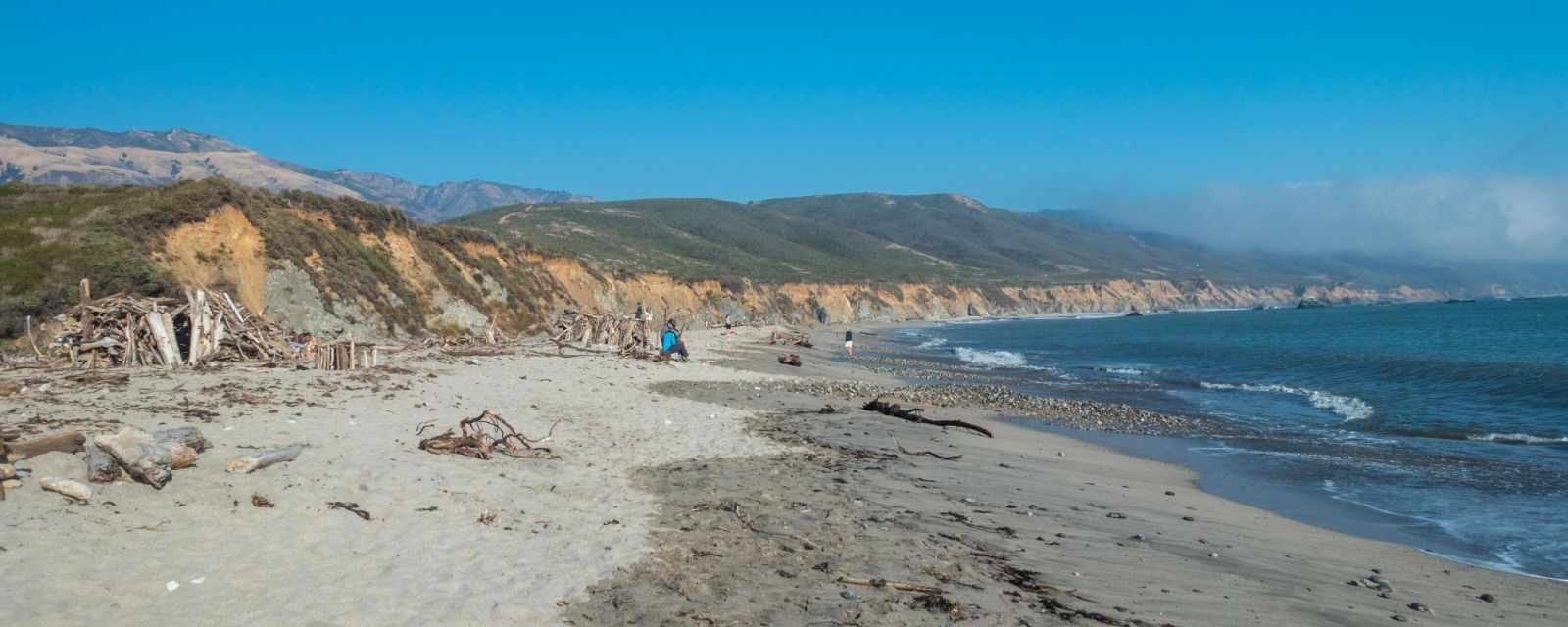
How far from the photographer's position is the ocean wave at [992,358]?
35.2 metres

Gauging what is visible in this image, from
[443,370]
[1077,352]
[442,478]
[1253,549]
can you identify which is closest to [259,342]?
[443,370]

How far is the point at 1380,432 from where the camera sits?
16.7 metres

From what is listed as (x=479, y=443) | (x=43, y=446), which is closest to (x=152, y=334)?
(x=479, y=443)

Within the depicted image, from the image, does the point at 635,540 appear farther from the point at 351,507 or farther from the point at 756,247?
the point at 756,247

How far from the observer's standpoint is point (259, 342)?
611 inches

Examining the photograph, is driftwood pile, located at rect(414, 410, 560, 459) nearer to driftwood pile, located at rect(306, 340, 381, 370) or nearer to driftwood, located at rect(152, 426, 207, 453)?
driftwood, located at rect(152, 426, 207, 453)

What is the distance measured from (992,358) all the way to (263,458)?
35491 millimetres

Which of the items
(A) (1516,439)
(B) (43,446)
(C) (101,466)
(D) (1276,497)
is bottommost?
(D) (1276,497)

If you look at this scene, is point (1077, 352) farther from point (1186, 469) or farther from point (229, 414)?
point (229, 414)

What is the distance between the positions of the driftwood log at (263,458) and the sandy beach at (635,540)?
0.09 metres

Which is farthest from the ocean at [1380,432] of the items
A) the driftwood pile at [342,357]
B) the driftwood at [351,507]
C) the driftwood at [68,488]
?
the driftwood pile at [342,357]

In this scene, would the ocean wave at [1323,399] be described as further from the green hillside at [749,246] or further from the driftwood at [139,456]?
the green hillside at [749,246]

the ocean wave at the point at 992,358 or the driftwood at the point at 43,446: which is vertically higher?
the driftwood at the point at 43,446

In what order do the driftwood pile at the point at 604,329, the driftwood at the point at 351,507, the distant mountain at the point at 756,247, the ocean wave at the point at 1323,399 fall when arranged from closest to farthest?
the driftwood at the point at 351,507 → the ocean wave at the point at 1323,399 → the driftwood pile at the point at 604,329 → the distant mountain at the point at 756,247
